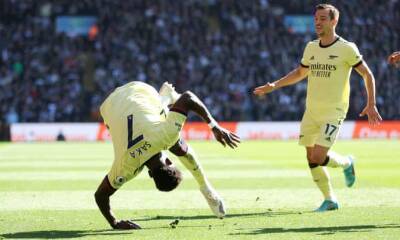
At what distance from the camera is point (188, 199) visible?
11609 millimetres

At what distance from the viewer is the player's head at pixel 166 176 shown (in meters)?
7.87

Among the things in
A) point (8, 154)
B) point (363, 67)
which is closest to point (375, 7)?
point (8, 154)

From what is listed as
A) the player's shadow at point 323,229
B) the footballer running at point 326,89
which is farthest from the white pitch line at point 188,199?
the player's shadow at point 323,229

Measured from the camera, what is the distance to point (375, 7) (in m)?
42.4

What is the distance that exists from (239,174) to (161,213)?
679 centimetres

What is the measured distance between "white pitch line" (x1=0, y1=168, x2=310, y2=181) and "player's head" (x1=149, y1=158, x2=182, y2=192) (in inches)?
312

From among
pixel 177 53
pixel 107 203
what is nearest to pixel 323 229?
pixel 107 203

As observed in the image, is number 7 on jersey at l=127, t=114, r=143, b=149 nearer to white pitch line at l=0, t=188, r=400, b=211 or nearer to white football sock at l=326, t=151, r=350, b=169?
white pitch line at l=0, t=188, r=400, b=211

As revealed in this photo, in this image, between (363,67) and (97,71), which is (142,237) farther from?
(97,71)

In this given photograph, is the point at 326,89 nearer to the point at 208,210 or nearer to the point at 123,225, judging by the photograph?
the point at 208,210

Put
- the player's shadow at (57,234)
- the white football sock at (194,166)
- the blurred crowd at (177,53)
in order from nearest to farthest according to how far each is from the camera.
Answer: the player's shadow at (57,234), the white football sock at (194,166), the blurred crowd at (177,53)

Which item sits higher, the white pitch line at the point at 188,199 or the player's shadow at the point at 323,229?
the player's shadow at the point at 323,229

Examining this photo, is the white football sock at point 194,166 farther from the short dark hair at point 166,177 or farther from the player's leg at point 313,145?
the player's leg at point 313,145

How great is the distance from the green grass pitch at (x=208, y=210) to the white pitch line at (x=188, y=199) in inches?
0.5
